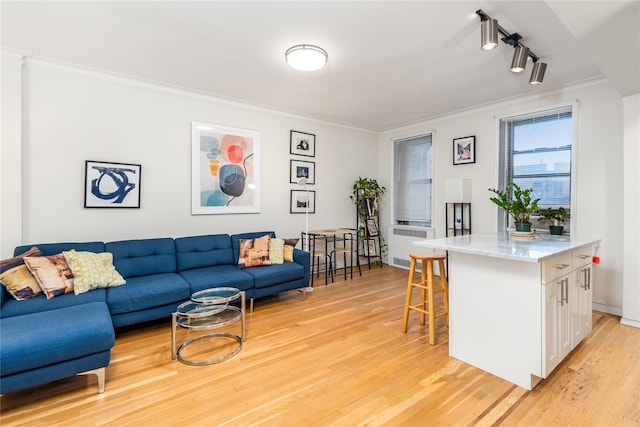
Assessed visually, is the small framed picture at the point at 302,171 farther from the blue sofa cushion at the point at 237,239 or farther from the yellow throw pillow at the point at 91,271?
the yellow throw pillow at the point at 91,271

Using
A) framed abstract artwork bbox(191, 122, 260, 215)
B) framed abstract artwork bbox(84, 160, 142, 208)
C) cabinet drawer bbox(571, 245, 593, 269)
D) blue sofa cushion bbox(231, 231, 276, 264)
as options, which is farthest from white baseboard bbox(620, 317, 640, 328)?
framed abstract artwork bbox(84, 160, 142, 208)

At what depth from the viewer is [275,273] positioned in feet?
11.5

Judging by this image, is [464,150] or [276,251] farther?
[464,150]

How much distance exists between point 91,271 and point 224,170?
6.38 feet

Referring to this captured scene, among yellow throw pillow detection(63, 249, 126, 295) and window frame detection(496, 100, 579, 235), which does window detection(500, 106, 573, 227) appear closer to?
window frame detection(496, 100, 579, 235)

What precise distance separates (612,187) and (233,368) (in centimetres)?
419

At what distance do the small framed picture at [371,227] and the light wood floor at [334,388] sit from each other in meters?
2.72

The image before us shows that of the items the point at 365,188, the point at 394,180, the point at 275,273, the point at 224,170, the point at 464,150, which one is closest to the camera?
the point at 275,273

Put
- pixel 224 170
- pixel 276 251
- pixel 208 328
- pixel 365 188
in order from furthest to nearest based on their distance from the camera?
1. pixel 365 188
2. pixel 224 170
3. pixel 276 251
4. pixel 208 328

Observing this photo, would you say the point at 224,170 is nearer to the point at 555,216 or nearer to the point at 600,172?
the point at 555,216

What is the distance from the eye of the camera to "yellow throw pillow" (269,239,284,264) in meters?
3.75

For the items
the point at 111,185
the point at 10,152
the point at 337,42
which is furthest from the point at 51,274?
the point at 337,42

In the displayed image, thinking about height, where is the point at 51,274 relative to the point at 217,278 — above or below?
above

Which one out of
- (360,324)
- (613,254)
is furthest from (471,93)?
(360,324)
